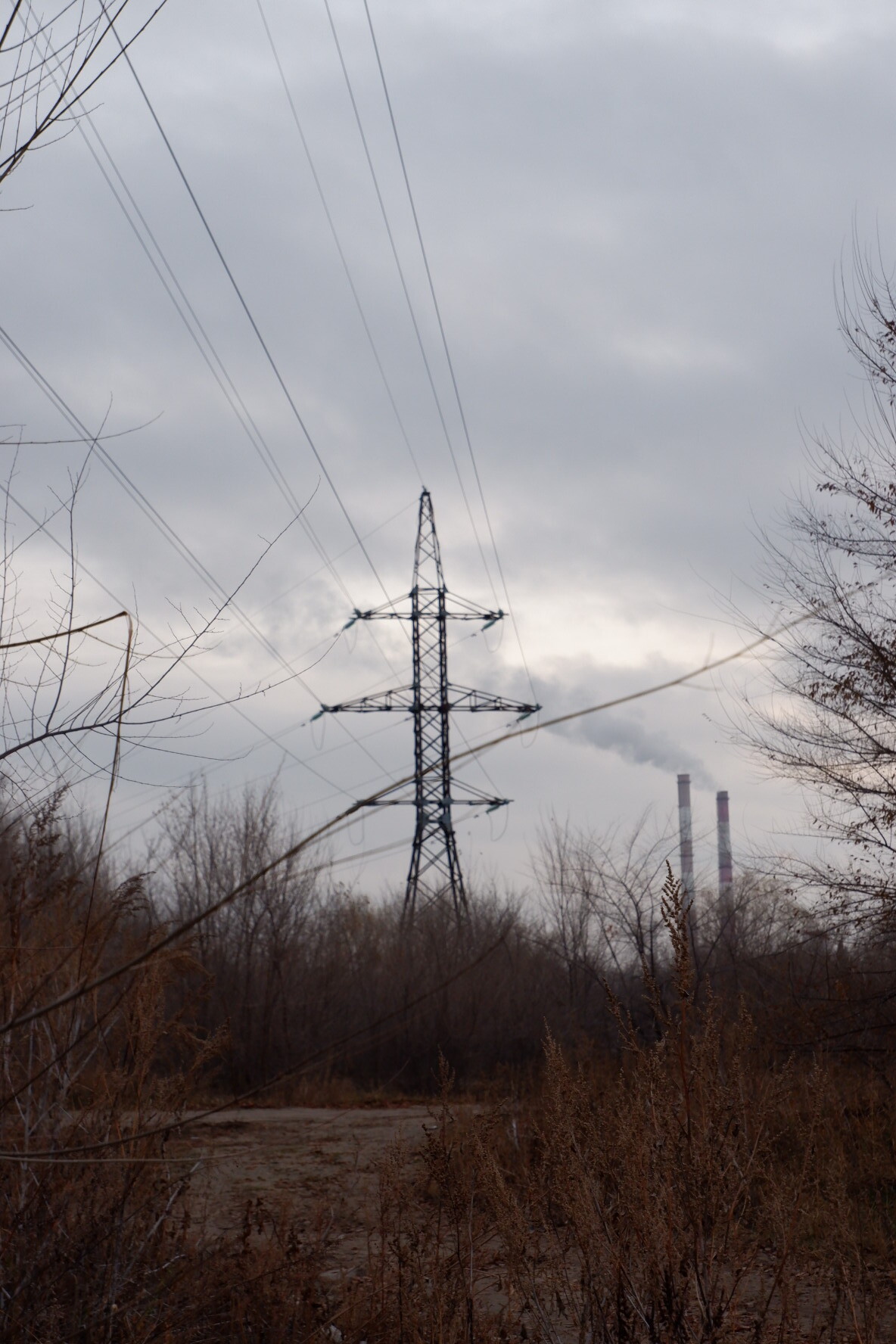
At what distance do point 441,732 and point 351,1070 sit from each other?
911 cm

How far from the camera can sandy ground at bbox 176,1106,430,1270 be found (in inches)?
335

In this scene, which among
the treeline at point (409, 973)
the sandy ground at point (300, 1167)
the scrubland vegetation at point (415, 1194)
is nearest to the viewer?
the scrubland vegetation at point (415, 1194)

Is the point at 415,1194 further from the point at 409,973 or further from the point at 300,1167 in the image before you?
the point at 409,973

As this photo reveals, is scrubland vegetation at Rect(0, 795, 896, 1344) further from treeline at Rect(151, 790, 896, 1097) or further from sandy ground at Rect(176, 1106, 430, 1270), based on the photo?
treeline at Rect(151, 790, 896, 1097)

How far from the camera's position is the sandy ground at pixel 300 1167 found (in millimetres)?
8516

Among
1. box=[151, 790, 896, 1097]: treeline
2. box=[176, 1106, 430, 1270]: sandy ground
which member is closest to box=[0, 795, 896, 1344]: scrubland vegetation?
box=[176, 1106, 430, 1270]: sandy ground

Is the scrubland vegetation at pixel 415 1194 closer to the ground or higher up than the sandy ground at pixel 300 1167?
higher up

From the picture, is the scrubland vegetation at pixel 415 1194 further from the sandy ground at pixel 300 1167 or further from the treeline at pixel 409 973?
the treeline at pixel 409 973

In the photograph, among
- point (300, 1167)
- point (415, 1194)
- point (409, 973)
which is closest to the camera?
point (415, 1194)

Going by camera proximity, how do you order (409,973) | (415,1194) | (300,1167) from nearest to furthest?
1. (415,1194)
2. (300,1167)
3. (409,973)

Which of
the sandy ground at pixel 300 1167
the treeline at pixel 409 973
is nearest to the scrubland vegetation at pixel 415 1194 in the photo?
the sandy ground at pixel 300 1167

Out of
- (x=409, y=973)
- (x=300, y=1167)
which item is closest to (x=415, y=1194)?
(x=300, y=1167)

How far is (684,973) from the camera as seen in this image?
3.59 metres

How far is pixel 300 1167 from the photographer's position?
1193 cm
